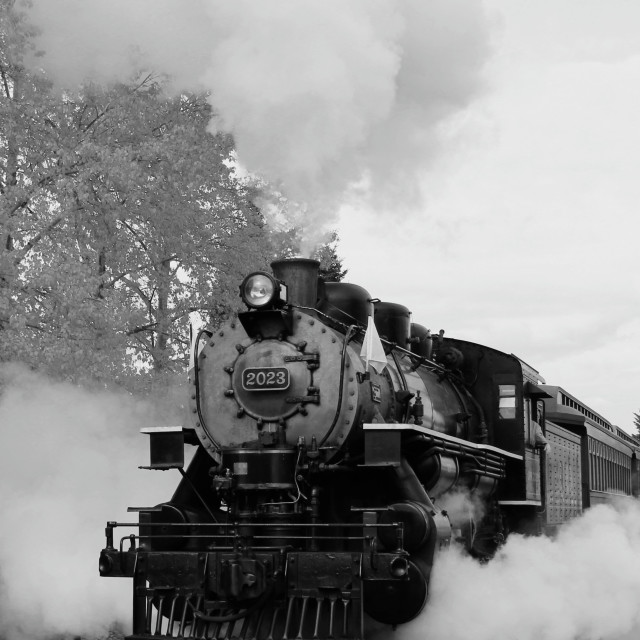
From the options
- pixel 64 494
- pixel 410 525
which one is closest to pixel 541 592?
pixel 410 525

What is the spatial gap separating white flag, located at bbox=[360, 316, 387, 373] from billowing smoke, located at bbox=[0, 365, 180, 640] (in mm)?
3520

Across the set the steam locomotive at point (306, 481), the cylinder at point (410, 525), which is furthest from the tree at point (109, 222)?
the cylinder at point (410, 525)

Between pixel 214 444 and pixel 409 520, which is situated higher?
pixel 214 444

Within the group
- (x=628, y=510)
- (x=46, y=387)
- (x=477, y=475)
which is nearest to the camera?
(x=477, y=475)

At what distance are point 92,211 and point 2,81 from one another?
7.16ft

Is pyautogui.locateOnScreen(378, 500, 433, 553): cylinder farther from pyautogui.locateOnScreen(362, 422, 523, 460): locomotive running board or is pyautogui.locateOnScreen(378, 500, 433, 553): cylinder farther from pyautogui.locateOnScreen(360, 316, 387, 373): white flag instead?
pyautogui.locateOnScreen(360, 316, 387, 373): white flag

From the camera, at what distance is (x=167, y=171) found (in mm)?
14195

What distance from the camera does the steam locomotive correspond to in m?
7.06

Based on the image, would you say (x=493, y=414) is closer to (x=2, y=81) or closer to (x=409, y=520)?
(x=409, y=520)

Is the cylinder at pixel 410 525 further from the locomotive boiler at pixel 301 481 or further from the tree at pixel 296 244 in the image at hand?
the tree at pixel 296 244

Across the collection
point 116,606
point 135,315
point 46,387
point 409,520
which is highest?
point 135,315

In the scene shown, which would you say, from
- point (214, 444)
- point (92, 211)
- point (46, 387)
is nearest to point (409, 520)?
point (214, 444)

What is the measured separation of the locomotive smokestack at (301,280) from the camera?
8359 mm

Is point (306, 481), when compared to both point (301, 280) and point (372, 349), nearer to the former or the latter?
point (372, 349)
